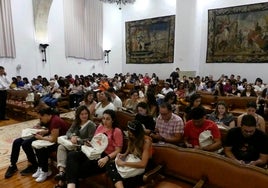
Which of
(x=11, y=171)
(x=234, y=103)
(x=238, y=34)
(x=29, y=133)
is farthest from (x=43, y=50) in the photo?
(x=238, y=34)

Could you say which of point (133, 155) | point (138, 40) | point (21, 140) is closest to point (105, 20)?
point (138, 40)

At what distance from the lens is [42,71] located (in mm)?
11758

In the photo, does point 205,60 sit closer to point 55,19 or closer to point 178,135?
point 55,19

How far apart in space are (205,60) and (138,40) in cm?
486

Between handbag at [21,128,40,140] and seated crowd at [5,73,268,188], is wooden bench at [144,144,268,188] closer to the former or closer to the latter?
seated crowd at [5,73,268,188]

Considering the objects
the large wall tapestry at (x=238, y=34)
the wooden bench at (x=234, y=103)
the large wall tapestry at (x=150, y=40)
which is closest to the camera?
the wooden bench at (x=234, y=103)

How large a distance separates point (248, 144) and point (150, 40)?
1270 cm

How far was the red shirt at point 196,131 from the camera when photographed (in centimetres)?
303

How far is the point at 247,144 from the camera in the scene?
2.68 m

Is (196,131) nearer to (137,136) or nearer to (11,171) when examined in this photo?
(137,136)

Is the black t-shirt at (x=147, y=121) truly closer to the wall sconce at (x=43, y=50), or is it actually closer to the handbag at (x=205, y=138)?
the handbag at (x=205, y=138)

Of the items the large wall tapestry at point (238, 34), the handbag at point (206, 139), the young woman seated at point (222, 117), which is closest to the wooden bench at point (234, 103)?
the young woman seated at point (222, 117)

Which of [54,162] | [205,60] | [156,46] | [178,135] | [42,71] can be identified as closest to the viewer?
[178,135]

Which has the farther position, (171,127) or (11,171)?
(11,171)
